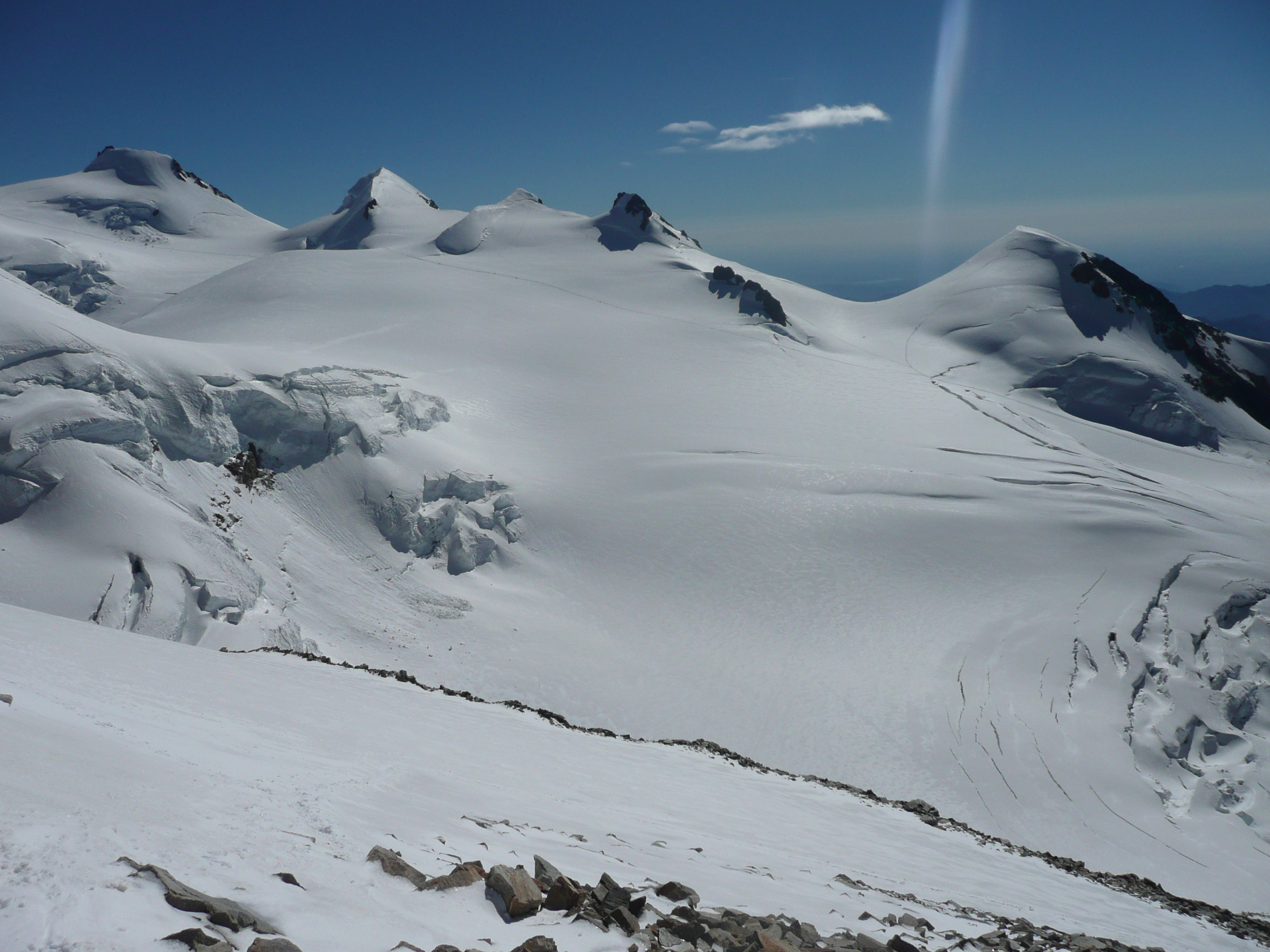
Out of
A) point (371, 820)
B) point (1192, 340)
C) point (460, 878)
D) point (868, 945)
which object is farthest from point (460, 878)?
point (1192, 340)

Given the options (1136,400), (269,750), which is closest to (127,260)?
(269,750)

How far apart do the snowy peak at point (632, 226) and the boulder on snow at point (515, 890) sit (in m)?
52.8

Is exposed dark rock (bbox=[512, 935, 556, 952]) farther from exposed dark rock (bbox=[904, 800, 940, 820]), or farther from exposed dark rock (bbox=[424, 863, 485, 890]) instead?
exposed dark rock (bbox=[904, 800, 940, 820])

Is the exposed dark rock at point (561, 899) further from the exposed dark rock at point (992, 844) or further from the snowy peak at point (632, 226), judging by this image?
the snowy peak at point (632, 226)

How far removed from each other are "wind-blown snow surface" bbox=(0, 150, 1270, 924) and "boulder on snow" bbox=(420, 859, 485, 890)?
1116 centimetres

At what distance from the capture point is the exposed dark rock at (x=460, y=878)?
14.9 ft

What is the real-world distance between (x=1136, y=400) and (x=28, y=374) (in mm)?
52326

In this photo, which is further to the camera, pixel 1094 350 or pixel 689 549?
pixel 1094 350

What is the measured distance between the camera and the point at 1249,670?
1747cm

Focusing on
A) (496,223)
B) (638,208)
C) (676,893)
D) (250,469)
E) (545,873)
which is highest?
(638,208)

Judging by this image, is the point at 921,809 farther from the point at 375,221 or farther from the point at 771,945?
the point at 375,221

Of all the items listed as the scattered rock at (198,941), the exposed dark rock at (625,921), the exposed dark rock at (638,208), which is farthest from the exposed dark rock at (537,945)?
the exposed dark rock at (638,208)

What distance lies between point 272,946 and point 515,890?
62.8 inches

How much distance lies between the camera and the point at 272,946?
3.36 meters
